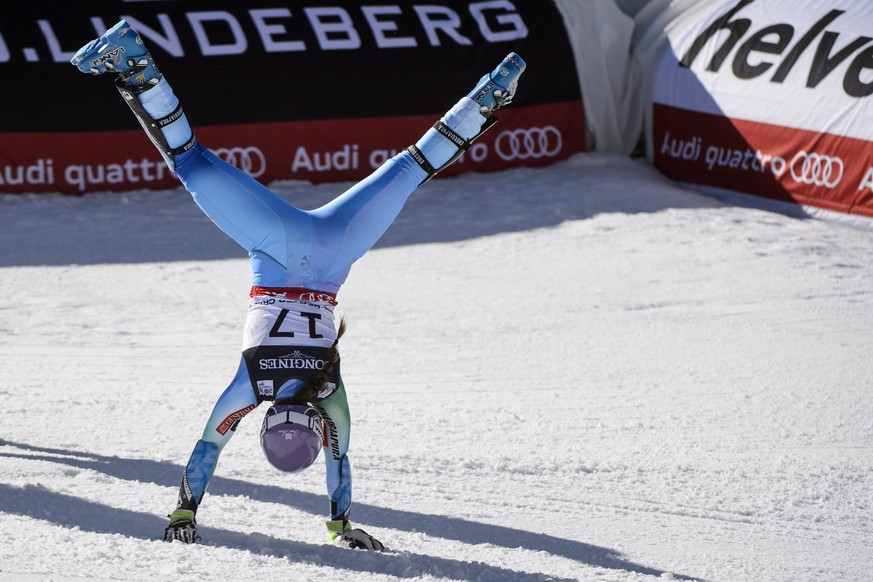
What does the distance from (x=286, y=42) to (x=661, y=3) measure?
4.24 meters

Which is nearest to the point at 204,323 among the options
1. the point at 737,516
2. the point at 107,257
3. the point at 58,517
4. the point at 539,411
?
the point at 107,257

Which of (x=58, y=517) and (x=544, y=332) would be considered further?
(x=544, y=332)

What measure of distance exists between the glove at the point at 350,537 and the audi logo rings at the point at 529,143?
8069mm

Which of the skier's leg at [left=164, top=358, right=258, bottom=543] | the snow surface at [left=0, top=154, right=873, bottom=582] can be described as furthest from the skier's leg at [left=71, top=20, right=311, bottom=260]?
the snow surface at [left=0, top=154, right=873, bottom=582]

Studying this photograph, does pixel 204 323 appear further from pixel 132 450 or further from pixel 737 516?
pixel 737 516

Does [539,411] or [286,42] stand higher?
[286,42]

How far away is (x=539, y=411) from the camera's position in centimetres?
675

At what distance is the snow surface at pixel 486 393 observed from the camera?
4852mm

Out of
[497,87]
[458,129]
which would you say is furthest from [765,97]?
[458,129]

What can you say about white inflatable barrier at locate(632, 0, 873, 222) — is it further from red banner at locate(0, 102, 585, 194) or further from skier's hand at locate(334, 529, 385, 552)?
skier's hand at locate(334, 529, 385, 552)

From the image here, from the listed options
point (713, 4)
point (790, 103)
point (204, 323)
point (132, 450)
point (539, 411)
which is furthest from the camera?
point (713, 4)

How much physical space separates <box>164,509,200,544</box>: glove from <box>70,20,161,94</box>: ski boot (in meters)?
1.63

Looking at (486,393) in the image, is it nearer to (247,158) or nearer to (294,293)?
(294,293)

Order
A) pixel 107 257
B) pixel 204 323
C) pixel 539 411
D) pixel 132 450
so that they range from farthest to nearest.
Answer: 1. pixel 107 257
2. pixel 204 323
3. pixel 539 411
4. pixel 132 450
